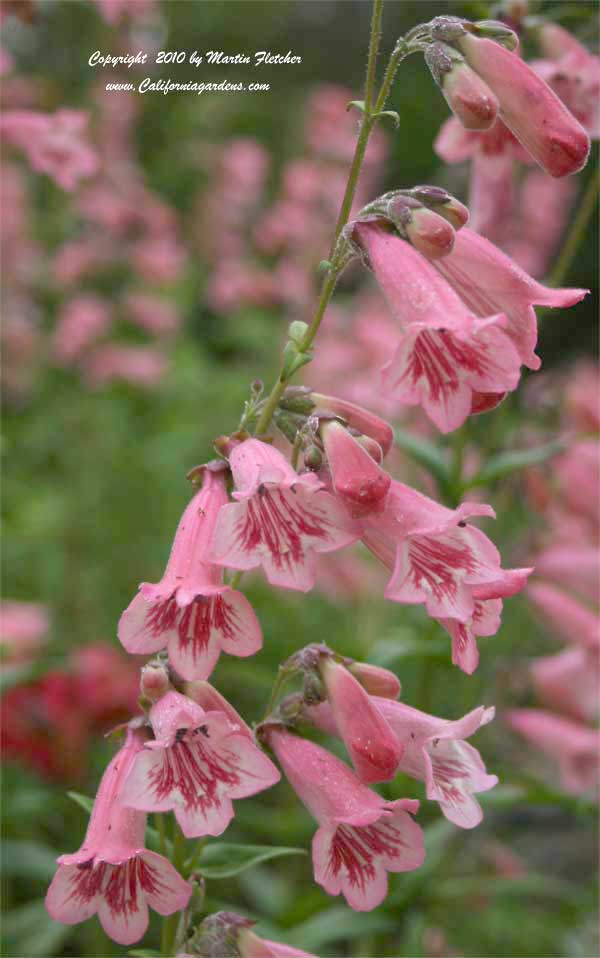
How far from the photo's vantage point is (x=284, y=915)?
8.07ft

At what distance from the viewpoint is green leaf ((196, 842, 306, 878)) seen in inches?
54.9

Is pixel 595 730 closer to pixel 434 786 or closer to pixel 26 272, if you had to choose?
pixel 434 786

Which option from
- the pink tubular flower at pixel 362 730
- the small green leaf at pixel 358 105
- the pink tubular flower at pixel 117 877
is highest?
the small green leaf at pixel 358 105

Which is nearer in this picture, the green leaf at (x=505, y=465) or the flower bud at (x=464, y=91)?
the flower bud at (x=464, y=91)

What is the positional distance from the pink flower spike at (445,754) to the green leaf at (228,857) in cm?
21

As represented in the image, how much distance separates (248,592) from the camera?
3.86m

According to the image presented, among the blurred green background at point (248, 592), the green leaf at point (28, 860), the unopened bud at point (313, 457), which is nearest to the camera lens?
the unopened bud at point (313, 457)

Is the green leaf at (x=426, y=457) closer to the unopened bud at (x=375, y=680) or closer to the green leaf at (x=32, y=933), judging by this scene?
the unopened bud at (x=375, y=680)

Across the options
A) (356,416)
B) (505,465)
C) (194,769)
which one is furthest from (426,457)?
(194,769)

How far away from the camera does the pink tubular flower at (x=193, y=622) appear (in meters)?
1.23

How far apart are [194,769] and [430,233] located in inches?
26.0

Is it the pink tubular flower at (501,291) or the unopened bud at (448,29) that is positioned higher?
the unopened bud at (448,29)

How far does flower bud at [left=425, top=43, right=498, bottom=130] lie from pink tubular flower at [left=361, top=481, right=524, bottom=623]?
18.1 inches

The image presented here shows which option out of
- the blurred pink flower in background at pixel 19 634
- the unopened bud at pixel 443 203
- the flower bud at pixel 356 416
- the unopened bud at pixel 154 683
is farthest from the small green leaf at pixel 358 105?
the blurred pink flower in background at pixel 19 634
